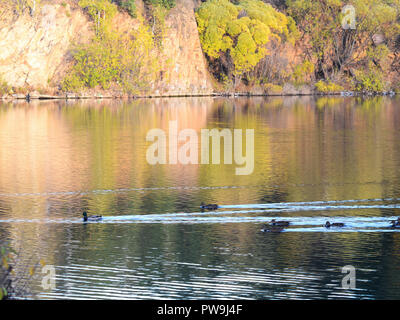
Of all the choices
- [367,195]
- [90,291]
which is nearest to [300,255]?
[90,291]

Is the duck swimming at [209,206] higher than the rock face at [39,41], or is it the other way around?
the rock face at [39,41]

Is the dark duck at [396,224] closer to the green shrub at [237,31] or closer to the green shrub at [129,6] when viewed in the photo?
the green shrub at [129,6]

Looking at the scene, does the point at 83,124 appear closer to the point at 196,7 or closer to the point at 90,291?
the point at 90,291

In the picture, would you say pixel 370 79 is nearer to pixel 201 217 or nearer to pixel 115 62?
pixel 115 62

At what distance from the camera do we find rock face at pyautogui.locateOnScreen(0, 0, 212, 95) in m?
79.9

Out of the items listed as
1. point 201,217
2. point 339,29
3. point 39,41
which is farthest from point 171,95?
point 201,217

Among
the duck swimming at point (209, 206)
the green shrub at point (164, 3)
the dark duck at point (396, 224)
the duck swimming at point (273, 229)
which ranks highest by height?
the green shrub at point (164, 3)

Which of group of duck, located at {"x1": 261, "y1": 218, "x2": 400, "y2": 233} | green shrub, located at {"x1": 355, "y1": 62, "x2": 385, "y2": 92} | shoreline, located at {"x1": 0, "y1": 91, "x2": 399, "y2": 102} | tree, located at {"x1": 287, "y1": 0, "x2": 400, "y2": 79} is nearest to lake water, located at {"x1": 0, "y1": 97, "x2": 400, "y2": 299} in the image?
group of duck, located at {"x1": 261, "y1": 218, "x2": 400, "y2": 233}

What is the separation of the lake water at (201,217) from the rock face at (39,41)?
3888 cm

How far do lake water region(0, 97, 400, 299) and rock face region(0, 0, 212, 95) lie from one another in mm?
39040

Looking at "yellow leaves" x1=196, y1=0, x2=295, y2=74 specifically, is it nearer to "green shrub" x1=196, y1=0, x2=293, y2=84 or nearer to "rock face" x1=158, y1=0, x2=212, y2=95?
"green shrub" x1=196, y1=0, x2=293, y2=84

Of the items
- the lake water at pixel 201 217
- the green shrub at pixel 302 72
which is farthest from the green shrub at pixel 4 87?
the green shrub at pixel 302 72

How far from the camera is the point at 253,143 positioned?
4044cm

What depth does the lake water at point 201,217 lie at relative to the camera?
15844mm
